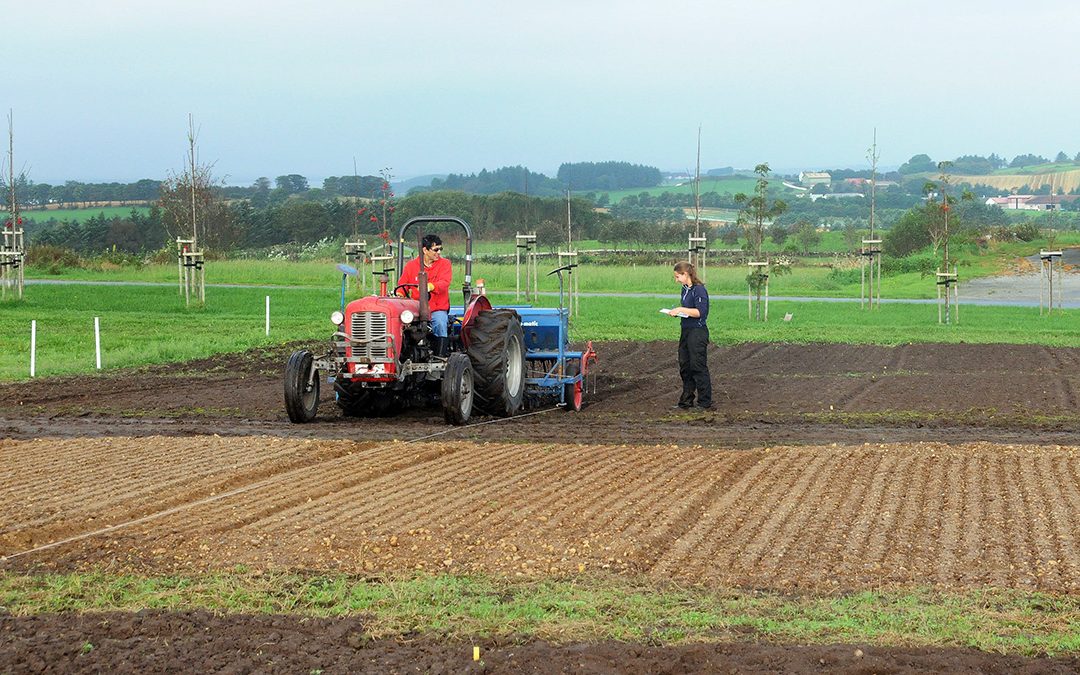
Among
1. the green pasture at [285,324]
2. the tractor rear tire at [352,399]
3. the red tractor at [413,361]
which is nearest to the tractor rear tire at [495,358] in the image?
the red tractor at [413,361]

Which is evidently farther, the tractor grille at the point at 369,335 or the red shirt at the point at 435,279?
the red shirt at the point at 435,279

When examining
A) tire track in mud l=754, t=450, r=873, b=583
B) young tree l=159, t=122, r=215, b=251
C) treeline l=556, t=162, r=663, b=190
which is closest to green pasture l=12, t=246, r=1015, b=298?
young tree l=159, t=122, r=215, b=251

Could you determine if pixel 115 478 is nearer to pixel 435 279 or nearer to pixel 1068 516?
pixel 435 279

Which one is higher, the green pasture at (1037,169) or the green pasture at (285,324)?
the green pasture at (1037,169)

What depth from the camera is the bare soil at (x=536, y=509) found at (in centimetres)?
598

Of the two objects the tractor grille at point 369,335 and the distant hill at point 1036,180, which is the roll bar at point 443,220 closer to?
the tractor grille at point 369,335

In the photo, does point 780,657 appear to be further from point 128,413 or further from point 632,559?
point 128,413

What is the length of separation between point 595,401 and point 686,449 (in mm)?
4612

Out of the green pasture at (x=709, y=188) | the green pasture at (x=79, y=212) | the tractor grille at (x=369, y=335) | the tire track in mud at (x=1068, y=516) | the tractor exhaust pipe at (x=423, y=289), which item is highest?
the green pasture at (x=709, y=188)

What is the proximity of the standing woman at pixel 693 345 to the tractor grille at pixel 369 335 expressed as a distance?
3713 millimetres

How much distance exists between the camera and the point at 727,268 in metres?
51.5

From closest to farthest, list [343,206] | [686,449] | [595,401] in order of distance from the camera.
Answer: [686,449] < [595,401] < [343,206]

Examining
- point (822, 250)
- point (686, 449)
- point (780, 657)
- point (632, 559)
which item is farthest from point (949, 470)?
point (822, 250)

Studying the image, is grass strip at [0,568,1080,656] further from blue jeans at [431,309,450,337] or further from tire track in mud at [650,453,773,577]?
blue jeans at [431,309,450,337]
